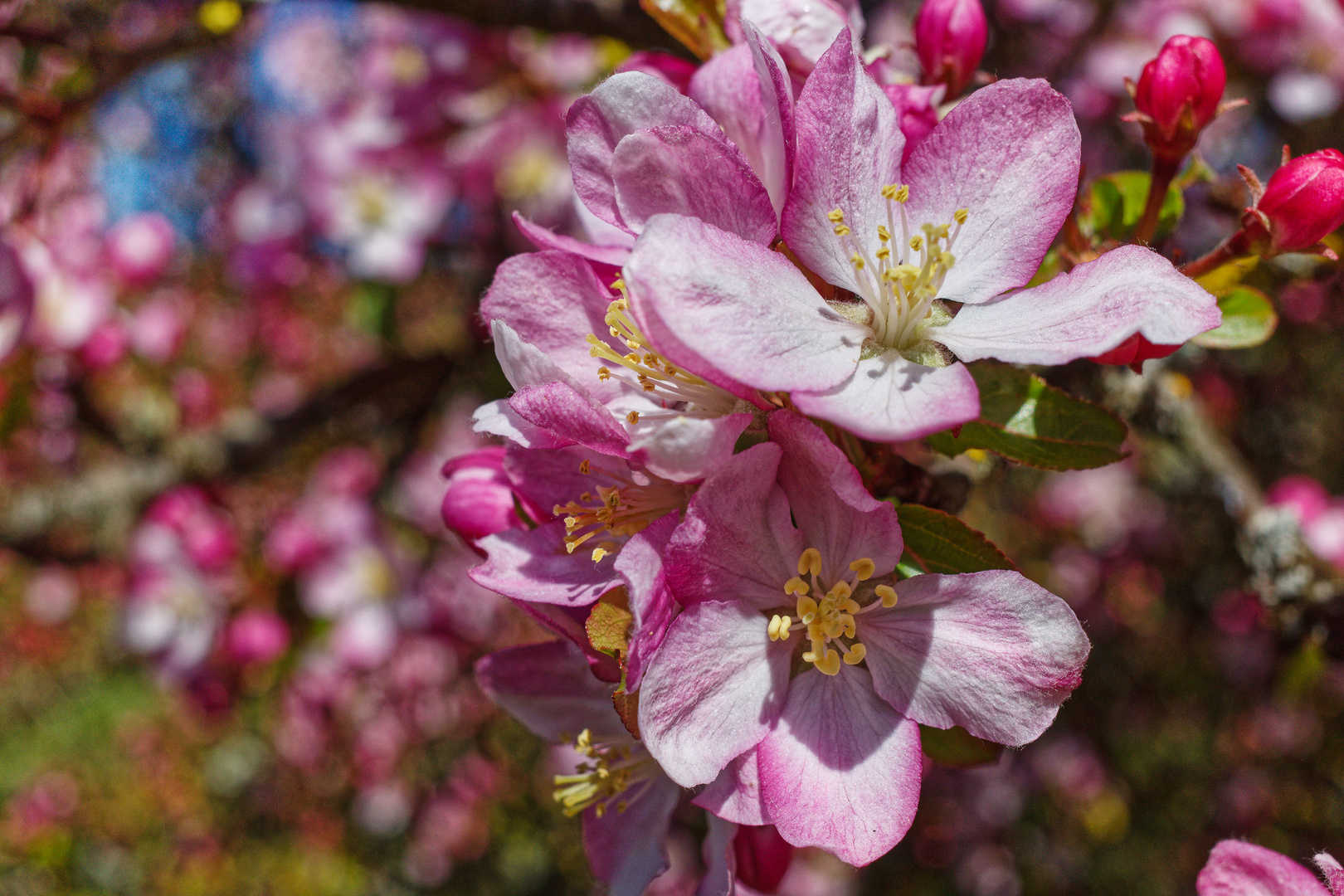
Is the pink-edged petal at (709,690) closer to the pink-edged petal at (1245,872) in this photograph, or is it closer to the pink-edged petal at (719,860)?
the pink-edged petal at (719,860)

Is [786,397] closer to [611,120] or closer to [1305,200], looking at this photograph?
[611,120]

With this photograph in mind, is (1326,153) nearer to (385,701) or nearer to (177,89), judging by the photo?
(385,701)

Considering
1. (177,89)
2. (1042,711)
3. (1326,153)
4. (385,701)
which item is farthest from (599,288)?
(177,89)

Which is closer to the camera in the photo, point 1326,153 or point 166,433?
point 1326,153

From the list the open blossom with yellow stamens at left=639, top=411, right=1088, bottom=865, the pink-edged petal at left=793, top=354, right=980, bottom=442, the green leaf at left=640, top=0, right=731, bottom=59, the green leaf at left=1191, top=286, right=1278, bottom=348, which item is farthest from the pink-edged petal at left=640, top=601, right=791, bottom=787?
the green leaf at left=640, top=0, right=731, bottom=59

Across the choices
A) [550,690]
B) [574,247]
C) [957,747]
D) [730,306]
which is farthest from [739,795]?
[574,247]

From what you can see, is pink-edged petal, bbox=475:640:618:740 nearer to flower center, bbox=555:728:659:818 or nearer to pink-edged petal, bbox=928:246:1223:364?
flower center, bbox=555:728:659:818

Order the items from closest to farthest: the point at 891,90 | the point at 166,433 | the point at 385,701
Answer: the point at 891,90 → the point at 166,433 → the point at 385,701
